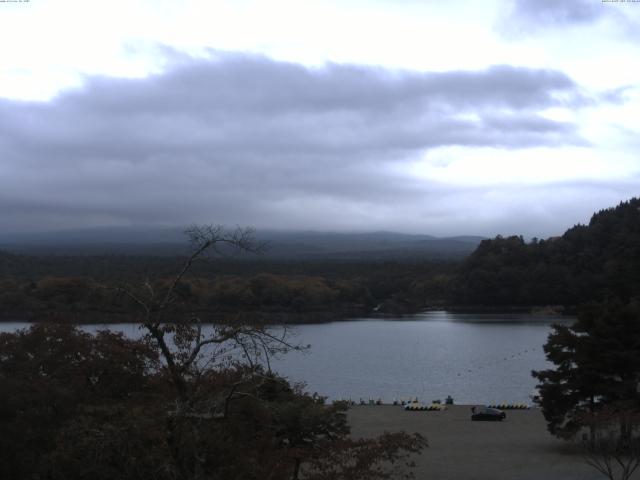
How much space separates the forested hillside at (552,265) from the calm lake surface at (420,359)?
24.4 ft

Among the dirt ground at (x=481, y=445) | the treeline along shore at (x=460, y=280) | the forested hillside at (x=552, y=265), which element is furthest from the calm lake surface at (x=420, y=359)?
the forested hillside at (x=552, y=265)

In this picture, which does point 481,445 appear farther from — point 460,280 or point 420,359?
point 460,280

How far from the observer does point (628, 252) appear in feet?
260

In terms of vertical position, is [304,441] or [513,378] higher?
[304,441]

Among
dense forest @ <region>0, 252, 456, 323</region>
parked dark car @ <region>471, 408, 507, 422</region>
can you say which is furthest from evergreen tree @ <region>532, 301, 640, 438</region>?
dense forest @ <region>0, 252, 456, 323</region>

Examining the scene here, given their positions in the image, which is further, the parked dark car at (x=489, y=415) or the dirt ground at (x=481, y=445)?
the parked dark car at (x=489, y=415)

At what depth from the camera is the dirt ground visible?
1817cm

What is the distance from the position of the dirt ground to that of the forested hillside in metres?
57.4

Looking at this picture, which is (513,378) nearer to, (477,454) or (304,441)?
(477,454)

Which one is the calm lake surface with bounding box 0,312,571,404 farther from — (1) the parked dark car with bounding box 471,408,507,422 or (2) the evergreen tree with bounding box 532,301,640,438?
(2) the evergreen tree with bounding box 532,301,640,438

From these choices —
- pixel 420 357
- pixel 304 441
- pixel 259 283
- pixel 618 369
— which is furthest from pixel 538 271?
pixel 304 441

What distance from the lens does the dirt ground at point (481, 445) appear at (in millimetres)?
18172

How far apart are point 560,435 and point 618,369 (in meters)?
2.30

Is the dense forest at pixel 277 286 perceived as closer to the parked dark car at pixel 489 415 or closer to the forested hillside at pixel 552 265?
the forested hillside at pixel 552 265
